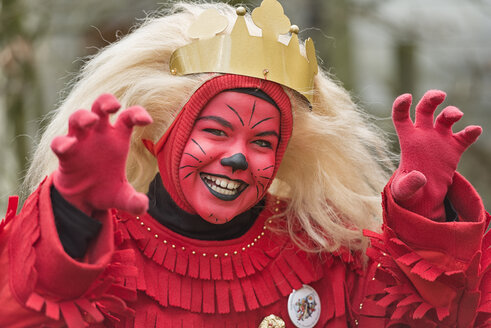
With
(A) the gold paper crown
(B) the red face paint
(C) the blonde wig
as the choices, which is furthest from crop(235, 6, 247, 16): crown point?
(B) the red face paint

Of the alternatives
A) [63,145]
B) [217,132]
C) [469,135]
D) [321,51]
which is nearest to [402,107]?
[469,135]

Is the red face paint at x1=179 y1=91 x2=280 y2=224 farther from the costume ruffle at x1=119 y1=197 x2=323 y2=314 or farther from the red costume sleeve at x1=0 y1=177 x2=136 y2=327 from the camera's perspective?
the red costume sleeve at x1=0 y1=177 x2=136 y2=327

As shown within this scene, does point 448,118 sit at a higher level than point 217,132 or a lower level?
higher

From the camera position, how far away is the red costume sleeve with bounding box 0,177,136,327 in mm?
1951

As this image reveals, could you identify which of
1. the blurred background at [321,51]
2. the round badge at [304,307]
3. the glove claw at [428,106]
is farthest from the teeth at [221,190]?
the blurred background at [321,51]

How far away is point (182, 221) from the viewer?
8.13 feet

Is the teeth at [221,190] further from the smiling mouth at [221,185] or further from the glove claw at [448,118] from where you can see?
the glove claw at [448,118]

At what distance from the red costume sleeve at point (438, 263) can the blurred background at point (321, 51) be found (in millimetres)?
862

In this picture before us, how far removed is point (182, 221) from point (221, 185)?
0.18m

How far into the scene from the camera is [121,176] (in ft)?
6.48

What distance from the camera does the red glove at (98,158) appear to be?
188 cm

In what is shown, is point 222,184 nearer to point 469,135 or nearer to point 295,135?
point 295,135

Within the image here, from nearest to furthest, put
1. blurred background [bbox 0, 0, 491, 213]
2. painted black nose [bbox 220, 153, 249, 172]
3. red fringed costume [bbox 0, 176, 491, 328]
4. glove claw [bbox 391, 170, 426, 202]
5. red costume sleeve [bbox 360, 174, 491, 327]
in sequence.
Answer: red fringed costume [bbox 0, 176, 491, 328] < glove claw [bbox 391, 170, 426, 202] < red costume sleeve [bbox 360, 174, 491, 327] < painted black nose [bbox 220, 153, 249, 172] < blurred background [bbox 0, 0, 491, 213]

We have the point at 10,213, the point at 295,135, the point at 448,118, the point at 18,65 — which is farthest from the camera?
the point at 18,65
